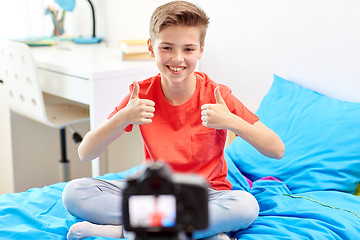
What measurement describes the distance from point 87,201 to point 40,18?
187 centimetres

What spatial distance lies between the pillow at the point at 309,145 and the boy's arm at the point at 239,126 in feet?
0.87

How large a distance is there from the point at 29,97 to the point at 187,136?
Result: 101 centimetres

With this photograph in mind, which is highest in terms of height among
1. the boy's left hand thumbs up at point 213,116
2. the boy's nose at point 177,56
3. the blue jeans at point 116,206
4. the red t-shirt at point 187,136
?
the boy's nose at point 177,56

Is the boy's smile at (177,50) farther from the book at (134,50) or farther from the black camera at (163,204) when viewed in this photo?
the book at (134,50)

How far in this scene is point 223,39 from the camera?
2074 mm

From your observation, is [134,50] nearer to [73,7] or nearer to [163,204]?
[73,7]

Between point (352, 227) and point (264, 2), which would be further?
point (264, 2)

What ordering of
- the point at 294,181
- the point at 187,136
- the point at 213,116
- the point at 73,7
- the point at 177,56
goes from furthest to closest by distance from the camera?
the point at 73,7 → the point at 294,181 → the point at 187,136 → the point at 177,56 → the point at 213,116

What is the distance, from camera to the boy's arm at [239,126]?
3.76 feet

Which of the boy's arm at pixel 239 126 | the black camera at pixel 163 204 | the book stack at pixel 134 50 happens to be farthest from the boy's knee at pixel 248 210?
the book stack at pixel 134 50

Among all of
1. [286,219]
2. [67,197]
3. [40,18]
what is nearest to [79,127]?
[40,18]

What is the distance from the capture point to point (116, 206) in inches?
50.2

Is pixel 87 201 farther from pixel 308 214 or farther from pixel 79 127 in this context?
pixel 79 127

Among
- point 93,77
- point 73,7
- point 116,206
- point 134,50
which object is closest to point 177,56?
point 116,206
